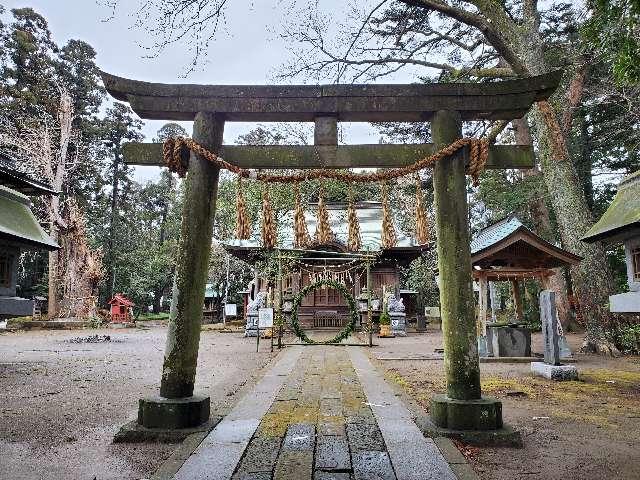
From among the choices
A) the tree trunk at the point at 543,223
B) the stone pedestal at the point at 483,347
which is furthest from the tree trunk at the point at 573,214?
the tree trunk at the point at 543,223

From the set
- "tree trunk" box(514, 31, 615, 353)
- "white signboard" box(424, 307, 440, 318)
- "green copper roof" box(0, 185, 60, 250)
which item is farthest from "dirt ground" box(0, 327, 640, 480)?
"white signboard" box(424, 307, 440, 318)

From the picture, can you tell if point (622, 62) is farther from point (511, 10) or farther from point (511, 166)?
point (511, 10)

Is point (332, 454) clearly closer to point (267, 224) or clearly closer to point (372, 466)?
point (372, 466)

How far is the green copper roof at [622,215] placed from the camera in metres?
7.47

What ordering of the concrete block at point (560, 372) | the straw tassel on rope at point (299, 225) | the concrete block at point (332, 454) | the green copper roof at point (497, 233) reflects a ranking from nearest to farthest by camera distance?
1. the concrete block at point (332, 454)
2. the straw tassel on rope at point (299, 225)
3. the concrete block at point (560, 372)
4. the green copper roof at point (497, 233)

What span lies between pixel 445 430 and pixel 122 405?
4.52 metres

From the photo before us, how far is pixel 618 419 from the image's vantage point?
5.33 metres

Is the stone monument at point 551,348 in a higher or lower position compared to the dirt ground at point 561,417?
higher

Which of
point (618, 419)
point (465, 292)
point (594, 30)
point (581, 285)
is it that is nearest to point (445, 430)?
point (465, 292)

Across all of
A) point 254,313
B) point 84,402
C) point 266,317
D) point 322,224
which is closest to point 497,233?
point 266,317

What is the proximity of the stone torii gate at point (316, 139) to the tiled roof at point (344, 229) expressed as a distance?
1281cm

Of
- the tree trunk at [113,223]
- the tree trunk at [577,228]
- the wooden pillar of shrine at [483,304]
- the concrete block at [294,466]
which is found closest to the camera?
the concrete block at [294,466]

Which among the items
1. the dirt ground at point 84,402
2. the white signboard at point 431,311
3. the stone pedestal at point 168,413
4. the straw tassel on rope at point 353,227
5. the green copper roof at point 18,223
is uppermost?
the green copper roof at point 18,223

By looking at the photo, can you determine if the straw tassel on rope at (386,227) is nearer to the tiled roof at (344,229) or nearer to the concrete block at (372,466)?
the concrete block at (372,466)
